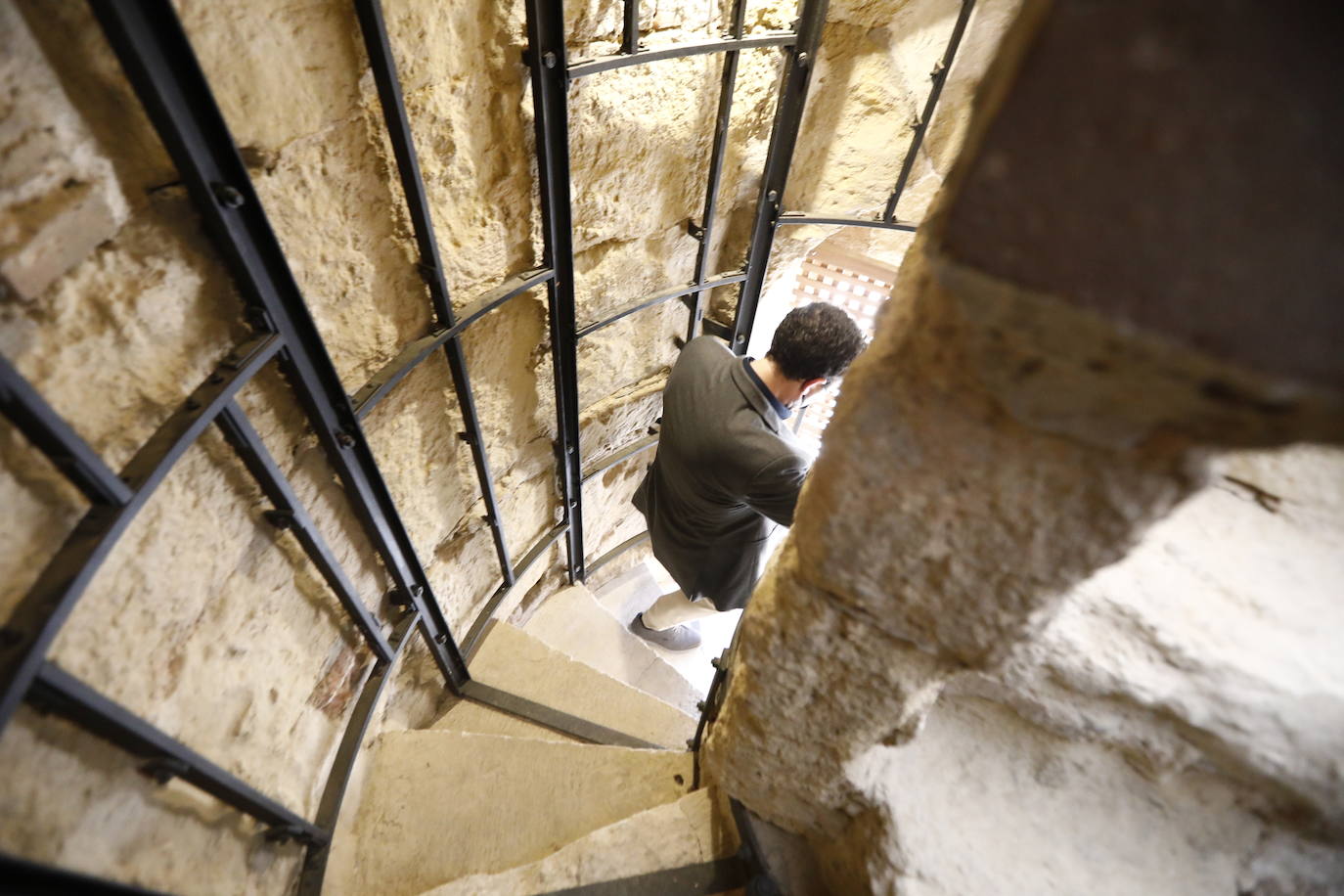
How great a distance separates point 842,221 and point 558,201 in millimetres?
1340

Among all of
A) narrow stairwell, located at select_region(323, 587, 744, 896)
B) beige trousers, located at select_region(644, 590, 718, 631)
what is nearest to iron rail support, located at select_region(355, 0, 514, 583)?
narrow stairwell, located at select_region(323, 587, 744, 896)

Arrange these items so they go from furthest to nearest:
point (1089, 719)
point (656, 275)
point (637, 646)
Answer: point (637, 646)
point (656, 275)
point (1089, 719)

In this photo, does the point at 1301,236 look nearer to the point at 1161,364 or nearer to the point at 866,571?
the point at 1161,364

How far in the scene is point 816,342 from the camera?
2.02 meters

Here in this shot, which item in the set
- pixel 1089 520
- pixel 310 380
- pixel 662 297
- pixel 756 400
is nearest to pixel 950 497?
pixel 1089 520

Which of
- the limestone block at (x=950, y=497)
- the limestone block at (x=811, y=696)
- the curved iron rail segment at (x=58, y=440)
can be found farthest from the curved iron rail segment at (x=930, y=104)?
the curved iron rail segment at (x=58, y=440)

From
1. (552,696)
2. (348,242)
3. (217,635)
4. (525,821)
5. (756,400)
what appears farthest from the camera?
(552,696)

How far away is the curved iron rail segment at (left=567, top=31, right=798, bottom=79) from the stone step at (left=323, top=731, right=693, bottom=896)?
2072 mm

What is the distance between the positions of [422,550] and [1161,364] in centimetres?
215

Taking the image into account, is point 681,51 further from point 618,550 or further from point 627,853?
point 618,550

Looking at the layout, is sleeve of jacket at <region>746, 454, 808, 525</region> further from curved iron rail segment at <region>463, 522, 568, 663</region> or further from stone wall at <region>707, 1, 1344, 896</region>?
curved iron rail segment at <region>463, 522, 568, 663</region>

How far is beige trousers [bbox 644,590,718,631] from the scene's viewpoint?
3.46 m

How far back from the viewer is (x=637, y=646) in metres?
3.69

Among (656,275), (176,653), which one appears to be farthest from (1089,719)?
(656,275)
